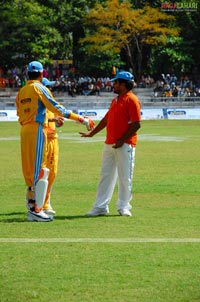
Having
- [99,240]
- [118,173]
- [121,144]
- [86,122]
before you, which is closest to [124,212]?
[118,173]

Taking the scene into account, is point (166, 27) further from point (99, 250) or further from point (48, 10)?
point (99, 250)

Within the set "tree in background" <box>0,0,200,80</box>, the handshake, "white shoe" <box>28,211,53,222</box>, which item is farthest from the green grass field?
"tree in background" <box>0,0,200,80</box>

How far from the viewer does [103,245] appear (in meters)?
9.42

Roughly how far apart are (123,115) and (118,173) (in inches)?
31.3

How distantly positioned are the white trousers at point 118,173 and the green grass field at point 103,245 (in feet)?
0.95

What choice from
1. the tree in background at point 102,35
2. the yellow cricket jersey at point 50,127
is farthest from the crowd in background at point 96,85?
the yellow cricket jersey at point 50,127

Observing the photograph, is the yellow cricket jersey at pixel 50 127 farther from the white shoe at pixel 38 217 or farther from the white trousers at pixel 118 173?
the white shoe at pixel 38 217

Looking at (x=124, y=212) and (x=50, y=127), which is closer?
(x=124, y=212)

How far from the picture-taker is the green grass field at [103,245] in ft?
24.0

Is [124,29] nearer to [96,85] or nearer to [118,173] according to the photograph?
[96,85]

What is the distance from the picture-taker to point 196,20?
67.2 metres

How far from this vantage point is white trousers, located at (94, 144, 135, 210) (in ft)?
38.6

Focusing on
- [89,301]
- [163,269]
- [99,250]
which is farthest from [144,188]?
[89,301]

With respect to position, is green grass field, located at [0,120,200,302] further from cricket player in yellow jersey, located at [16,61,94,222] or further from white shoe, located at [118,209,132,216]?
cricket player in yellow jersey, located at [16,61,94,222]
